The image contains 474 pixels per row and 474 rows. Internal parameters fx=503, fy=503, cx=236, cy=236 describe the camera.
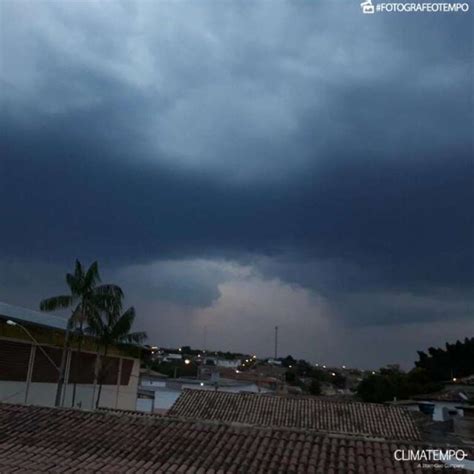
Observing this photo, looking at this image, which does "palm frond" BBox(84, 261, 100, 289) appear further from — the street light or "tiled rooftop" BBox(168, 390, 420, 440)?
"tiled rooftop" BBox(168, 390, 420, 440)

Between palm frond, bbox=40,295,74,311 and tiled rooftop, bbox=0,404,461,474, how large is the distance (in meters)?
10.7

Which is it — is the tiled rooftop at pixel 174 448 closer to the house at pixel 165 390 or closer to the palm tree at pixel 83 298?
the palm tree at pixel 83 298

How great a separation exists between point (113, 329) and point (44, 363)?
3719mm

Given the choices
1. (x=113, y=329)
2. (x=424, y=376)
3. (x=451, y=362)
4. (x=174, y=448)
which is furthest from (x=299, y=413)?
(x=451, y=362)

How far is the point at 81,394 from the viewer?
93.4ft

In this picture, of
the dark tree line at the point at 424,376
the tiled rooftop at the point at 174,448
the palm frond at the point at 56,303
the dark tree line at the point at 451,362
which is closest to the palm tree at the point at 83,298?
the palm frond at the point at 56,303

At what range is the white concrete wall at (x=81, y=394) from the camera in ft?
72.3

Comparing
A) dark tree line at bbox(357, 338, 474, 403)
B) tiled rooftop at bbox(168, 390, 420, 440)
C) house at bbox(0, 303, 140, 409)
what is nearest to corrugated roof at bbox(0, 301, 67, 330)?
house at bbox(0, 303, 140, 409)

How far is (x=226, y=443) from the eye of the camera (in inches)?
423

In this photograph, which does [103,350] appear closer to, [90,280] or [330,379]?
[90,280]

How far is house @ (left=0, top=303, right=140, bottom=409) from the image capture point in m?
21.7

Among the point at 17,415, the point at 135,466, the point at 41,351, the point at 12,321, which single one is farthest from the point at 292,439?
the point at 41,351

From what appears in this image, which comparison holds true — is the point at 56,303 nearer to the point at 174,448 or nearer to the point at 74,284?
the point at 74,284

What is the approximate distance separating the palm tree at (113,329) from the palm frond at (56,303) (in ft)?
5.48
